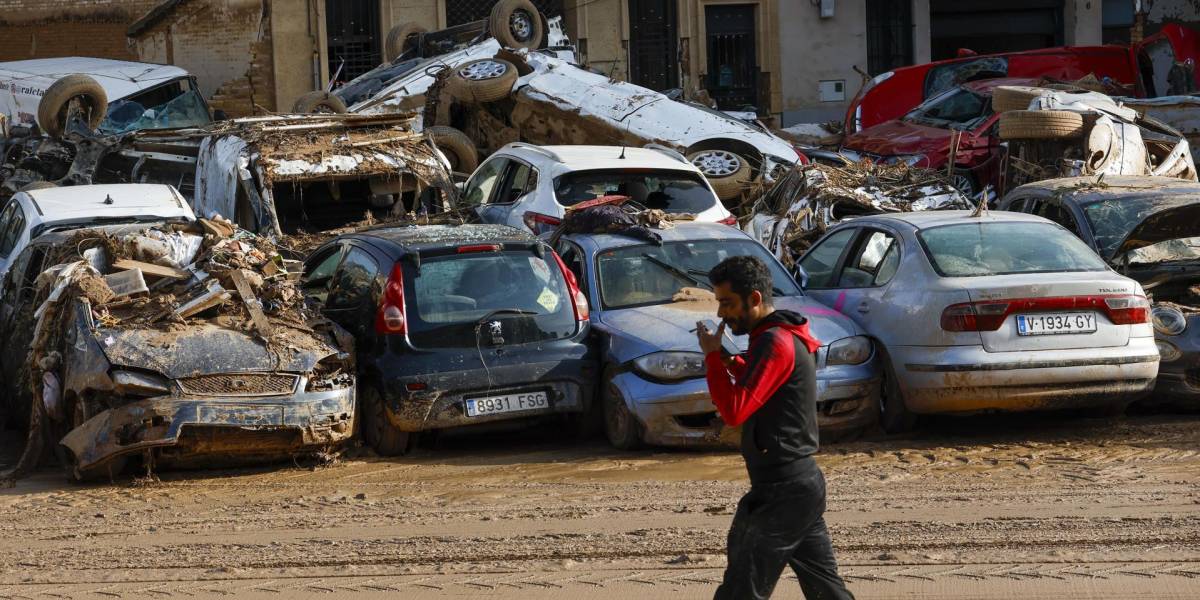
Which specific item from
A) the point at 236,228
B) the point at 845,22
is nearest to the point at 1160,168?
the point at 236,228

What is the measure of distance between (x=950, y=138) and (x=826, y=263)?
633cm

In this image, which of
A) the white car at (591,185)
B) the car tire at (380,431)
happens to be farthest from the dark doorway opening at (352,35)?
the car tire at (380,431)

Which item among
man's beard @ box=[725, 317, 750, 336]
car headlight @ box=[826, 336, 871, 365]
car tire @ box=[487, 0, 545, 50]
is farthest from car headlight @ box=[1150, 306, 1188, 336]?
car tire @ box=[487, 0, 545, 50]

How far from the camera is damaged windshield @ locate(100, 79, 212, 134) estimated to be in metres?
19.7

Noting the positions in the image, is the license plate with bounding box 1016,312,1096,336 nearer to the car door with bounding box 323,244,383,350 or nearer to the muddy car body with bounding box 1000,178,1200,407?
the muddy car body with bounding box 1000,178,1200,407

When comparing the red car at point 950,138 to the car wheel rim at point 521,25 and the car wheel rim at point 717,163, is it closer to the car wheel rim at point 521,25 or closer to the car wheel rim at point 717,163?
the car wheel rim at point 717,163

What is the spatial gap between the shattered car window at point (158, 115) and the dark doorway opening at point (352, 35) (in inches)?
248

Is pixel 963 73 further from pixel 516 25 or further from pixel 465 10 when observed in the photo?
pixel 465 10

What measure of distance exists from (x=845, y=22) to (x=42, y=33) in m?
14.7

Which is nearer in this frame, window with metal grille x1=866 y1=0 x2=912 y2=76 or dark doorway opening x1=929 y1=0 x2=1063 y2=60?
window with metal grille x1=866 y1=0 x2=912 y2=76

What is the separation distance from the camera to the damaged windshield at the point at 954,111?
56.5ft

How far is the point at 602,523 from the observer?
23.5 ft

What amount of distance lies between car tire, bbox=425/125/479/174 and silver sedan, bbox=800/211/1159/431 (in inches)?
347

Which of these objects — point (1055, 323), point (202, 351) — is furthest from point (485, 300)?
point (1055, 323)
